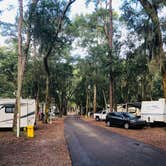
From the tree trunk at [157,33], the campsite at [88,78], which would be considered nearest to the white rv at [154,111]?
the campsite at [88,78]

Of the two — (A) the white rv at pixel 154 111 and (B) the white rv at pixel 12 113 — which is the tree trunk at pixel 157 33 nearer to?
(A) the white rv at pixel 154 111

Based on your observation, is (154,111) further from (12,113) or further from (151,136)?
(12,113)

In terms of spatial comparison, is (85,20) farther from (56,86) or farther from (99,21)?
(56,86)

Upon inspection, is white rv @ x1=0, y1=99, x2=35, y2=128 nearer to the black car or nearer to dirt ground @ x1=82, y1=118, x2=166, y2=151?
dirt ground @ x1=82, y1=118, x2=166, y2=151

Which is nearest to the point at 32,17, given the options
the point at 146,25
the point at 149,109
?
the point at 146,25

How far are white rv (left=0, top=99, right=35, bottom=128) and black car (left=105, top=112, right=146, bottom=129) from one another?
25.0 feet

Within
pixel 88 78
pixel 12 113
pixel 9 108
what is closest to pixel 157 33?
pixel 12 113

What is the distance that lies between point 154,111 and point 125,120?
10.00ft

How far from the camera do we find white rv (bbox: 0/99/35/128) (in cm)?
2505

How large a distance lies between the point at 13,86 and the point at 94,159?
125ft

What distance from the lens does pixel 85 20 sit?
43469mm

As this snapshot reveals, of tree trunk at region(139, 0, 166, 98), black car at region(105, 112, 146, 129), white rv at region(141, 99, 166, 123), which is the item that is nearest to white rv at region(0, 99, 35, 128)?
black car at region(105, 112, 146, 129)

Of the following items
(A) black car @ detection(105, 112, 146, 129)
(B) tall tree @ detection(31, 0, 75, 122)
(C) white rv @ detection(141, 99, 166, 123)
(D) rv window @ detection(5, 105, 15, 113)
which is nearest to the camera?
(B) tall tree @ detection(31, 0, 75, 122)

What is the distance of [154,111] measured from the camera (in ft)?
90.6
